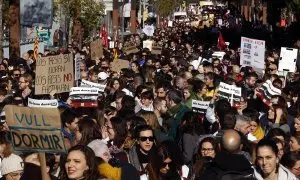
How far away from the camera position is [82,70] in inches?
758

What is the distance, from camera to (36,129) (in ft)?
27.5

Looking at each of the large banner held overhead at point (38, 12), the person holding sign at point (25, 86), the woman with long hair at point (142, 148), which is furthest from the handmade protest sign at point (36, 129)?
the large banner held overhead at point (38, 12)

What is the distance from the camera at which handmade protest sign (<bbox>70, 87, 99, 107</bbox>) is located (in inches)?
578

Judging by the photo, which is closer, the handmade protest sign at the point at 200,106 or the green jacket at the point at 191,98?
the handmade protest sign at the point at 200,106

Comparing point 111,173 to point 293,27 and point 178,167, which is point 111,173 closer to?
point 178,167

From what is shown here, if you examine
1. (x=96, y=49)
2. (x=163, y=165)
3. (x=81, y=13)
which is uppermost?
(x=163, y=165)

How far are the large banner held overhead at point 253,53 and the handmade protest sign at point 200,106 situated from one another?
755 cm

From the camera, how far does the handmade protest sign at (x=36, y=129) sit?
830cm

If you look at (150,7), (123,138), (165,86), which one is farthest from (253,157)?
(150,7)

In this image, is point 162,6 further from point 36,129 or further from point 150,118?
point 36,129

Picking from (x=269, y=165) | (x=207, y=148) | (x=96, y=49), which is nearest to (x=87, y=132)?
(x=207, y=148)

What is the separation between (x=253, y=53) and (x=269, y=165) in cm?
1348

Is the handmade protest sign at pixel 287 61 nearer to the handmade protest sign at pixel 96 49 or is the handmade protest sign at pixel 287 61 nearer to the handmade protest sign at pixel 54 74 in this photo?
the handmade protest sign at pixel 96 49

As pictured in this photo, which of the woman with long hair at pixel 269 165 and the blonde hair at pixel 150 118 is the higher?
the woman with long hair at pixel 269 165
